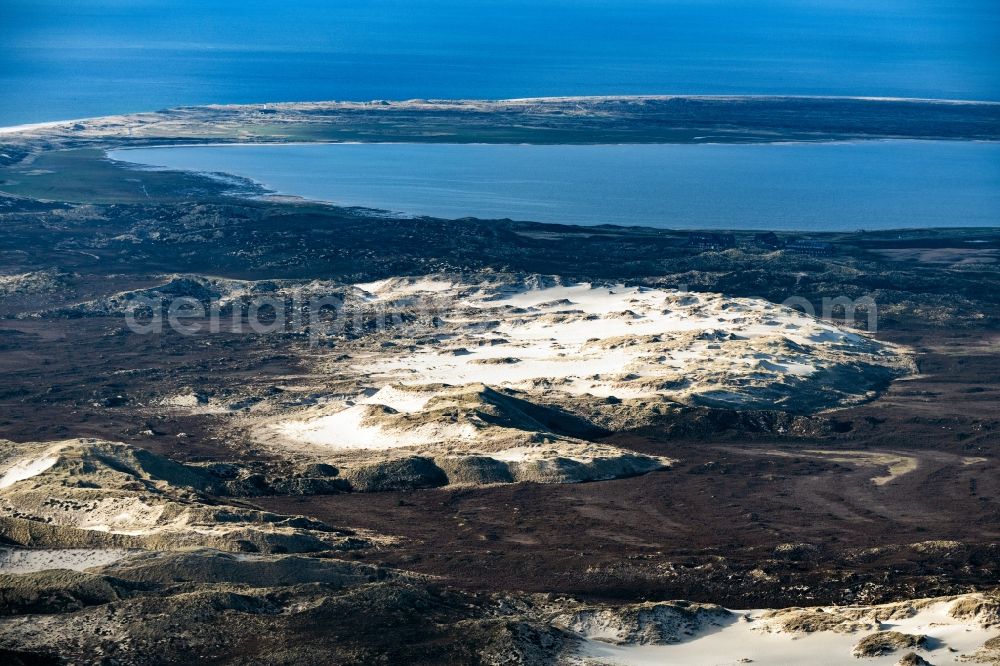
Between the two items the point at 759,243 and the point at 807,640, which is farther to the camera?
the point at 759,243

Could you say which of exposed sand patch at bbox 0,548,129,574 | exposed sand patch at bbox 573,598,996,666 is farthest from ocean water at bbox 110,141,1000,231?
exposed sand patch at bbox 573,598,996,666

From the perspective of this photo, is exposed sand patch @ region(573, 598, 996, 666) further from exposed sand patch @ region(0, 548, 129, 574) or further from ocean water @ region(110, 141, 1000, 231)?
ocean water @ region(110, 141, 1000, 231)


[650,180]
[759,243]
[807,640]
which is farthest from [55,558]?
[650,180]

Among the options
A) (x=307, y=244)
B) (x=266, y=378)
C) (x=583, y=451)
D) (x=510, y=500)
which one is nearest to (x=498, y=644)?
(x=510, y=500)

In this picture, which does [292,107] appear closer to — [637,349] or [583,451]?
[637,349]

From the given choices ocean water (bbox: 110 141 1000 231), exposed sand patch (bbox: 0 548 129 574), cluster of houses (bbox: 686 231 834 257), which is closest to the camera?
exposed sand patch (bbox: 0 548 129 574)

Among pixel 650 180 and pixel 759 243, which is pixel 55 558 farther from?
pixel 650 180
